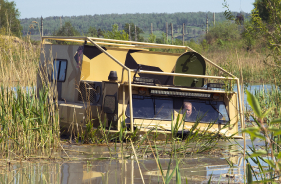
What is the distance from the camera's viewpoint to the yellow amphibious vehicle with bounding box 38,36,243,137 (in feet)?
25.6

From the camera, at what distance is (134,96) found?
8039mm

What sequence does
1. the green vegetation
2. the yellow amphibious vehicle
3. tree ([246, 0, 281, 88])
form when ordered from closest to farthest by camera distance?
tree ([246, 0, 281, 88]) → the yellow amphibious vehicle → the green vegetation

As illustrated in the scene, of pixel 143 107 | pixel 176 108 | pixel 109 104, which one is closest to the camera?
pixel 109 104

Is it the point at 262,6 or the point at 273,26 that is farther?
the point at 262,6

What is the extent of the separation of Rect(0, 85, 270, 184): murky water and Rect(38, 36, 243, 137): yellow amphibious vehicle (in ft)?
2.91

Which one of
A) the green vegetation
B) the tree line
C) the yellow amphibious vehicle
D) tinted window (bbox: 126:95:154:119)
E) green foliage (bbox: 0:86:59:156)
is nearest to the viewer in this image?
green foliage (bbox: 0:86:59:156)

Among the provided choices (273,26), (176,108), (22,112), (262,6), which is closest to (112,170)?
(22,112)

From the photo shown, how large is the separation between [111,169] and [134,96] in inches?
99.4

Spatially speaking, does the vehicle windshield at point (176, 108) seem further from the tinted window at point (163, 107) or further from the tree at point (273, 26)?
the tree at point (273, 26)

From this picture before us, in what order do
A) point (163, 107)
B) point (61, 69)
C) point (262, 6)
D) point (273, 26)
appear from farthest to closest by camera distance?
point (262, 6) → point (61, 69) → point (163, 107) → point (273, 26)

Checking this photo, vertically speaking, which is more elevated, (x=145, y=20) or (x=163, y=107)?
(x=145, y=20)

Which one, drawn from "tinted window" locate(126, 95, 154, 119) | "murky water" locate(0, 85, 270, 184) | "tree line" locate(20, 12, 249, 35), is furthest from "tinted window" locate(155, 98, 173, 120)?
"tree line" locate(20, 12, 249, 35)

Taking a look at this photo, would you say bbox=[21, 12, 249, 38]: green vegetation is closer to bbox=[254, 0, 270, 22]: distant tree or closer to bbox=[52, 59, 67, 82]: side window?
bbox=[254, 0, 270, 22]: distant tree

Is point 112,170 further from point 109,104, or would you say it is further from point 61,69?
point 61,69
